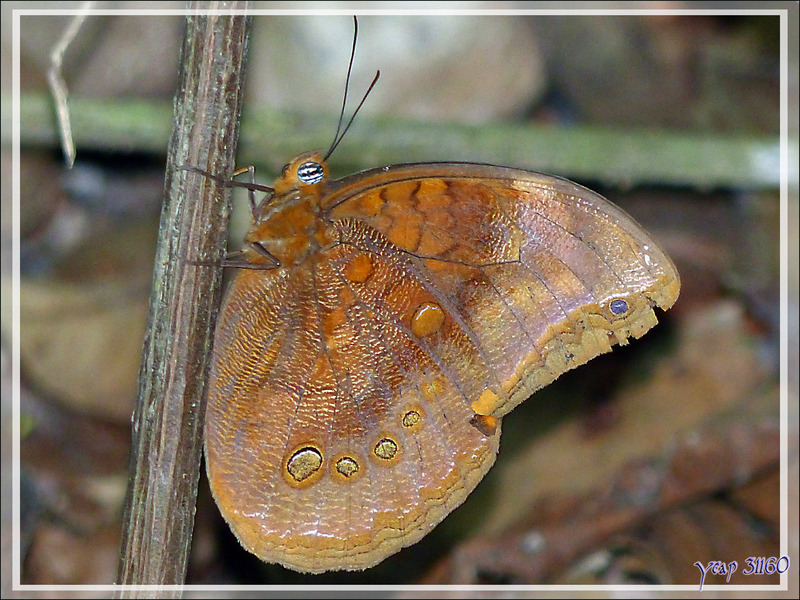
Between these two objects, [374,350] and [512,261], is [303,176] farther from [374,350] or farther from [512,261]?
[512,261]

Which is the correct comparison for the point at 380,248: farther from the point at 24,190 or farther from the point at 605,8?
the point at 605,8

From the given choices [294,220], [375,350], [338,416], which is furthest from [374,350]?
[294,220]

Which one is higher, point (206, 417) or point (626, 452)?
point (206, 417)

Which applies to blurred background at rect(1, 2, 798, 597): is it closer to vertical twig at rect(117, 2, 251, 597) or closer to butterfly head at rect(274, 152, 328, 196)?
vertical twig at rect(117, 2, 251, 597)

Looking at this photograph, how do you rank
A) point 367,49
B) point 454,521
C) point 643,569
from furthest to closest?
1. point 367,49
2. point 454,521
3. point 643,569

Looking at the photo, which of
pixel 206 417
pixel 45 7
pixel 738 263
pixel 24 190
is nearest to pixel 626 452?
pixel 738 263

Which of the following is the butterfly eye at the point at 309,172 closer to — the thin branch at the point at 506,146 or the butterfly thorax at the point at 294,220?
the butterfly thorax at the point at 294,220
